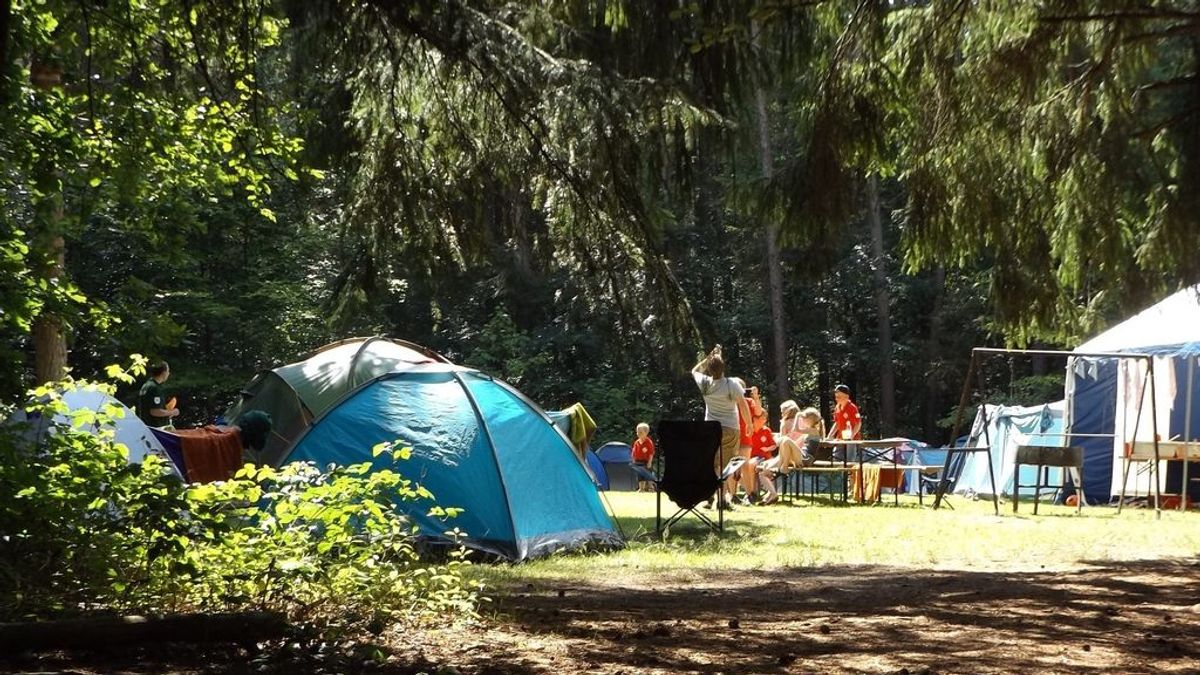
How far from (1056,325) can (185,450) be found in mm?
5670

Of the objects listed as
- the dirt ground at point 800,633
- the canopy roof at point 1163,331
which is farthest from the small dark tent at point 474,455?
the canopy roof at point 1163,331

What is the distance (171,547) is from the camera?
16.2 feet

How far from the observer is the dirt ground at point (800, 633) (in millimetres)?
4504

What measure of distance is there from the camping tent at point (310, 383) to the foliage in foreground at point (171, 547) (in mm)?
4567

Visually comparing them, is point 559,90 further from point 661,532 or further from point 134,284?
point 661,532

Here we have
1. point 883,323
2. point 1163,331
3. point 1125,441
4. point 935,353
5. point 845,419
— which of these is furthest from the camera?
point 935,353

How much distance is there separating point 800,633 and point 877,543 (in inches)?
178

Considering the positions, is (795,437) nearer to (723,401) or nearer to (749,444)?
(749,444)

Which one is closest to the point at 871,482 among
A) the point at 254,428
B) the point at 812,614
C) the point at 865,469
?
the point at 865,469

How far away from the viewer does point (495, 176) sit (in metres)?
6.64

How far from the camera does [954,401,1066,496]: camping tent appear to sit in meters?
17.6

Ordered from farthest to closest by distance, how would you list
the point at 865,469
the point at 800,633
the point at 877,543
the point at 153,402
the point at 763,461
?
the point at 865,469 < the point at 763,461 < the point at 153,402 < the point at 877,543 < the point at 800,633

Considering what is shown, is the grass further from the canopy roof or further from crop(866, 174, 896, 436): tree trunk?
crop(866, 174, 896, 436): tree trunk

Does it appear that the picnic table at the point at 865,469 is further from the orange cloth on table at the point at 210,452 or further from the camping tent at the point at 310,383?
the orange cloth on table at the point at 210,452
